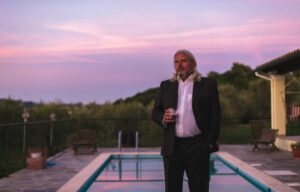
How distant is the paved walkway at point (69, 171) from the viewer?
725 centimetres

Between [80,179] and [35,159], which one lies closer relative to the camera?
[80,179]

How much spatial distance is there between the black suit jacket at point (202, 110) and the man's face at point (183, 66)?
73mm

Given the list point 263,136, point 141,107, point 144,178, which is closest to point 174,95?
point 144,178

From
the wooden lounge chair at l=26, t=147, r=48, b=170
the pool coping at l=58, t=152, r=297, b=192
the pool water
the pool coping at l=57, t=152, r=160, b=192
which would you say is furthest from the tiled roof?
the wooden lounge chair at l=26, t=147, r=48, b=170

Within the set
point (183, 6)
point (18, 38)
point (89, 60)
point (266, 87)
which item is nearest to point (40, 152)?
point (183, 6)

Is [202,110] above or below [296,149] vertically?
above

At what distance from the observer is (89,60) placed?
21.0 metres

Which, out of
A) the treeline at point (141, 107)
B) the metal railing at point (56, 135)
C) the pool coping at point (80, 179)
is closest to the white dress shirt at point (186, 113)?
the pool coping at point (80, 179)

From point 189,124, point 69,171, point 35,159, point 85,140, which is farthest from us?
point 85,140

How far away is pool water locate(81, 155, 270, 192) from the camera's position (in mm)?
7598

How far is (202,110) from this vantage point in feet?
10.7

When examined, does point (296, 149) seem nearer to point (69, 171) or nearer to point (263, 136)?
point (263, 136)

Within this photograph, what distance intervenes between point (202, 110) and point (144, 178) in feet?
18.7

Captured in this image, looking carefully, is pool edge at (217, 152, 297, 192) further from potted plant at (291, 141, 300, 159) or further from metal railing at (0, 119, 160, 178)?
metal railing at (0, 119, 160, 178)
